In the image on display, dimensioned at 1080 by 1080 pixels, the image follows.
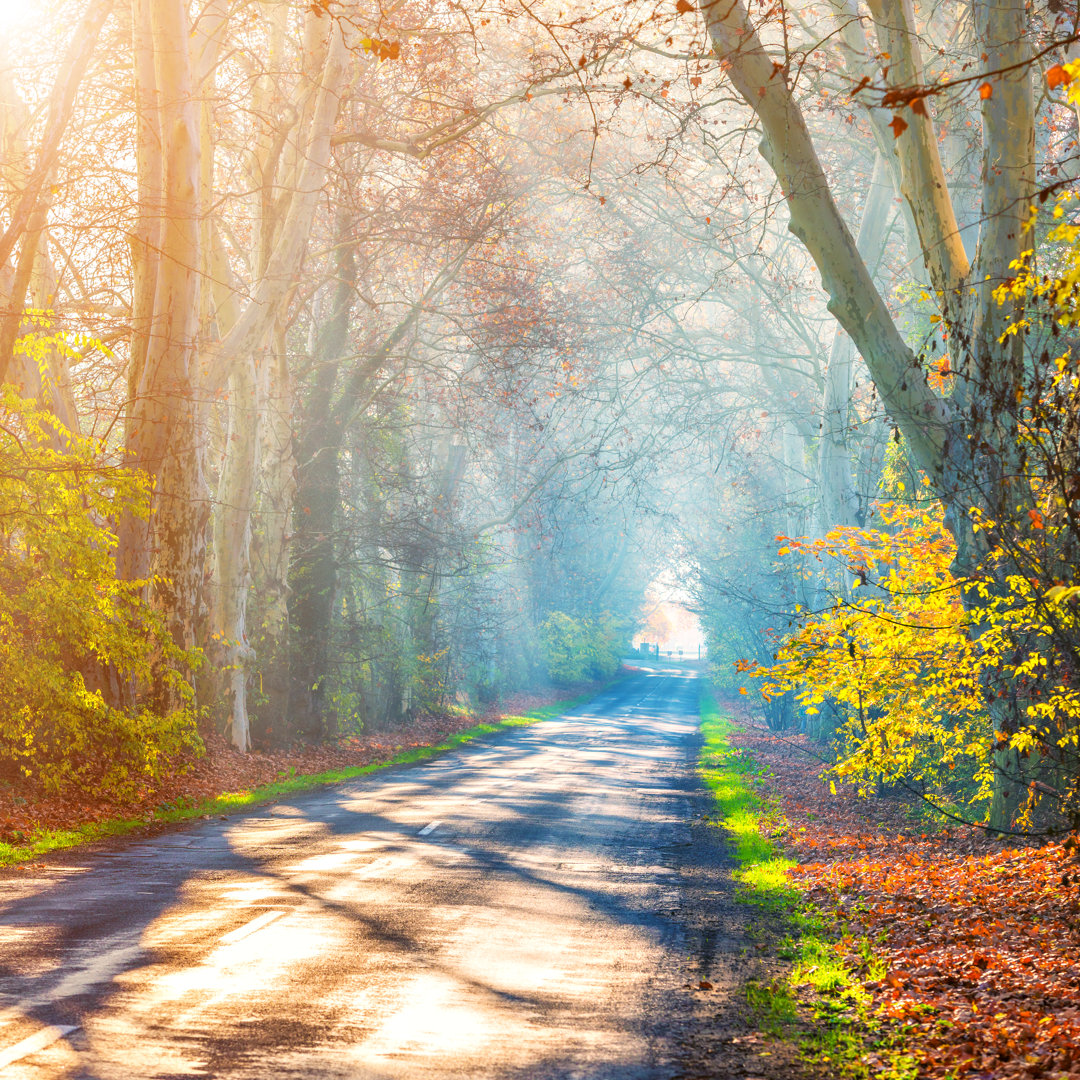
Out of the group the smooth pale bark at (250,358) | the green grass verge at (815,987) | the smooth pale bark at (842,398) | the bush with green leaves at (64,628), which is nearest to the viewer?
the green grass verge at (815,987)

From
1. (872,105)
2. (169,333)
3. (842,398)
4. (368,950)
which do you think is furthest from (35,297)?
(842,398)

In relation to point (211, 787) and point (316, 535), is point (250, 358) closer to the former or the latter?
point (316, 535)

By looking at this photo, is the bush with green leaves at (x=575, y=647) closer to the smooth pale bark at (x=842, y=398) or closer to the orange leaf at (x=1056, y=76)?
the smooth pale bark at (x=842, y=398)

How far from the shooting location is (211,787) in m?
17.1

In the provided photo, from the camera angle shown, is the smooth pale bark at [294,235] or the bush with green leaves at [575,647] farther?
the bush with green leaves at [575,647]

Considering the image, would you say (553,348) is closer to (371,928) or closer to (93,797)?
(93,797)

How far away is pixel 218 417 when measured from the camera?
915 inches

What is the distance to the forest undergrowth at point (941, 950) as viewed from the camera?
5.72 meters

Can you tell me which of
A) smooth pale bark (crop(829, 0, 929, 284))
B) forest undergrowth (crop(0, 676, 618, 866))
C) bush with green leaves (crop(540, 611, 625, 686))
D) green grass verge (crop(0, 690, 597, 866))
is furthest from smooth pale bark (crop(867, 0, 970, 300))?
bush with green leaves (crop(540, 611, 625, 686))

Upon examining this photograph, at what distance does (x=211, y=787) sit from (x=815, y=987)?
11845 millimetres

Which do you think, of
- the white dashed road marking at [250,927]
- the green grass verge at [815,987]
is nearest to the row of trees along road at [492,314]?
the green grass verge at [815,987]

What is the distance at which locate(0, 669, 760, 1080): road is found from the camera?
5358 millimetres

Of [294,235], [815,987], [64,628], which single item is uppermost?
[294,235]

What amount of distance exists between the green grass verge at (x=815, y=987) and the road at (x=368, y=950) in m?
0.35
